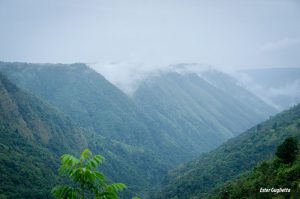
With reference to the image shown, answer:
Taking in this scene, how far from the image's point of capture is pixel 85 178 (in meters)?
9.41

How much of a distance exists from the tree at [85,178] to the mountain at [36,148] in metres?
75.5

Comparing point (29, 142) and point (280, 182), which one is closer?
point (280, 182)

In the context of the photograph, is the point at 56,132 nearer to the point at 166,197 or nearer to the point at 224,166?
the point at 166,197

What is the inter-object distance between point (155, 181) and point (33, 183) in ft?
345

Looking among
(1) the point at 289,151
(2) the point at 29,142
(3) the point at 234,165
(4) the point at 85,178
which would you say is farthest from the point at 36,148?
(4) the point at 85,178

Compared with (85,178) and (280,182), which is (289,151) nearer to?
(280,182)

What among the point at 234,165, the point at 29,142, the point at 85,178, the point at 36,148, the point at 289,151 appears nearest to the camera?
the point at 85,178

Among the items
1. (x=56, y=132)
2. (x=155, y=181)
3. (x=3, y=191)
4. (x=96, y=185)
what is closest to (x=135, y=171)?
(x=155, y=181)

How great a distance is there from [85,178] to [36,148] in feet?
433

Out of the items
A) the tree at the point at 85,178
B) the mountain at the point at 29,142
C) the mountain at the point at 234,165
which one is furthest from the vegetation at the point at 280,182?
the mountain at the point at 29,142

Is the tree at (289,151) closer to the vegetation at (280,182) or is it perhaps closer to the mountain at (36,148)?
the vegetation at (280,182)

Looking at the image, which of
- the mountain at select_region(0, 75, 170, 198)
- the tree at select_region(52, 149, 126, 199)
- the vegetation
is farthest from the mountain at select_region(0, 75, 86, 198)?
the tree at select_region(52, 149, 126, 199)

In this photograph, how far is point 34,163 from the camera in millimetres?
110938

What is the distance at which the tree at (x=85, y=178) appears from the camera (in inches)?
365
